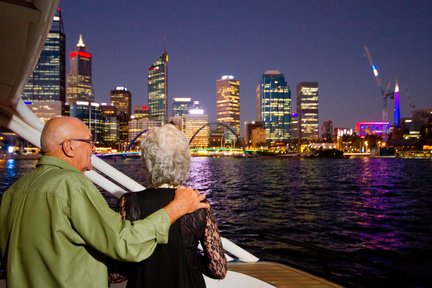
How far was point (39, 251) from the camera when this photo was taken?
6.19 ft

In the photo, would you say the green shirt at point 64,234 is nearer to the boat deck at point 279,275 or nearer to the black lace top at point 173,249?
Answer: the black lace top at point 173,249

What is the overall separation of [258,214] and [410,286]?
14034 mm

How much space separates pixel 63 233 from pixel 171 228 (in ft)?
2.18

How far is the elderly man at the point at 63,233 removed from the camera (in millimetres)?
1857

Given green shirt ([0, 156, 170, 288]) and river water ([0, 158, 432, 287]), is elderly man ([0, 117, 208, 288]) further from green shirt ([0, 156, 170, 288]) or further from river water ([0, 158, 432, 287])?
river water ([0, 158, 432, 287])

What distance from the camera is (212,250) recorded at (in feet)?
8.22

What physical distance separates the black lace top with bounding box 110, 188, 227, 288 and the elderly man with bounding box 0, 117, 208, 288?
1.24 feet

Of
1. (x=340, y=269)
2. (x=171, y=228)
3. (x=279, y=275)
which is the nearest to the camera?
(x=171, y=228)

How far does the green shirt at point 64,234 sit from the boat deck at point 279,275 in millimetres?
3707

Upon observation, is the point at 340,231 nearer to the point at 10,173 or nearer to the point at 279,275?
the point at 279,275

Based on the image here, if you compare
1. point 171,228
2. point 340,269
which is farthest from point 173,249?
point 340,269

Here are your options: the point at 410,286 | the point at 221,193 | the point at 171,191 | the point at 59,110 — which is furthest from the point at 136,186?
the point at 59,110

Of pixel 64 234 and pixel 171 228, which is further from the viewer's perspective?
pixel 171 228

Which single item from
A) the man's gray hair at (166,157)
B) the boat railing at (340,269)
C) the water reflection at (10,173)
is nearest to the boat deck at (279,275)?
the man's gray hair at (166,157)
